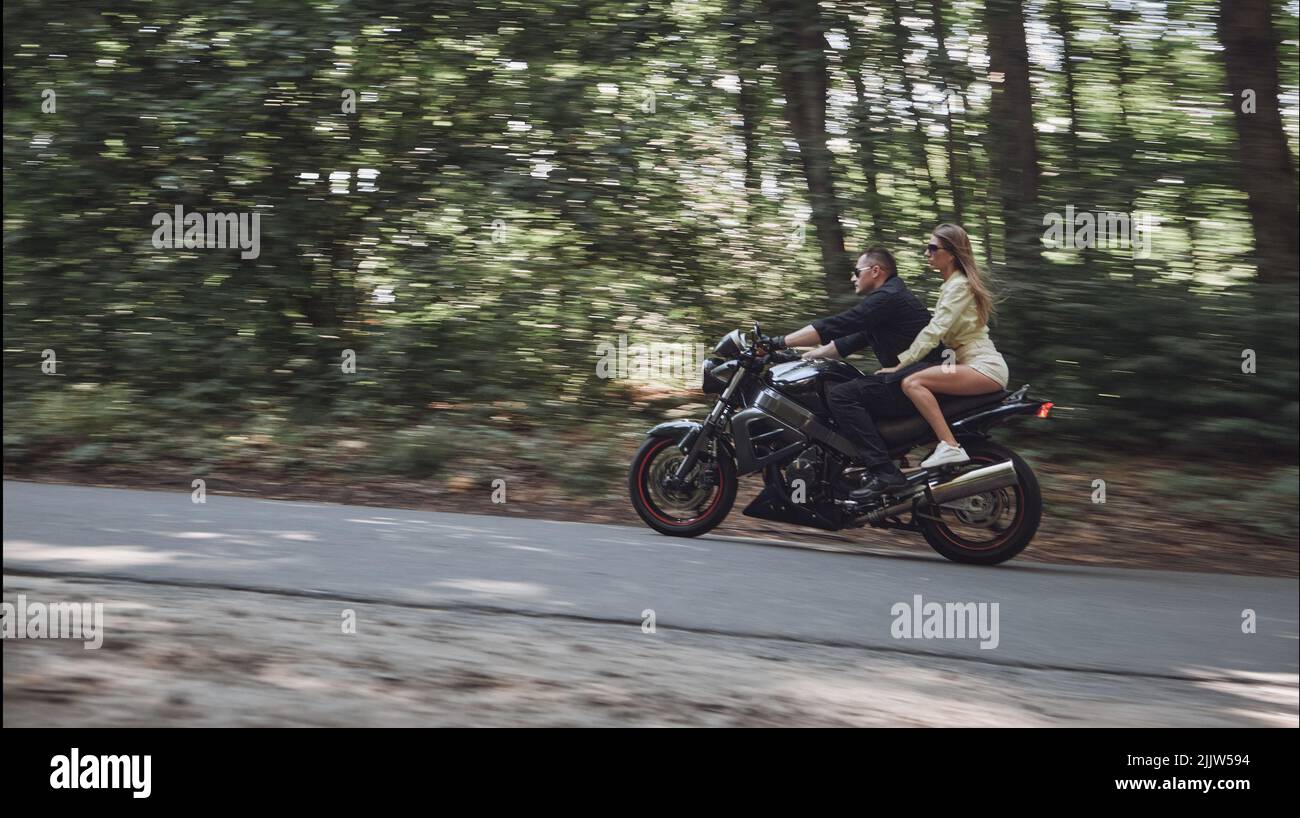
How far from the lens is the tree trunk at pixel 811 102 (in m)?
12.1

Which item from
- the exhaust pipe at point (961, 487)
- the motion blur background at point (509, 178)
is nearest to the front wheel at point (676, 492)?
the exhaust pipe at point (961, 487)

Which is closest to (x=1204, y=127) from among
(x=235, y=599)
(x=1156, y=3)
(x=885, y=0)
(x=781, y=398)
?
(x=1156, y=3)

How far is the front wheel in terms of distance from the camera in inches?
329

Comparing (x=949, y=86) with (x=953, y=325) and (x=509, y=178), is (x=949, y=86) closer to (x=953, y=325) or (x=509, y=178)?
(x=509, y=178)

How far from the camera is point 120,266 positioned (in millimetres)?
12422

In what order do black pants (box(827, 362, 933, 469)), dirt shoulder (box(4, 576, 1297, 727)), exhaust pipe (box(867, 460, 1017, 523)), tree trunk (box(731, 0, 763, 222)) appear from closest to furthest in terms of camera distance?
dirt shoulder (box(4, 576, 1297, 727))
exhaust pipe (box(867, 460, 1017, 523))
black pants (box(827, 362, 933, 469))
tree trunk (box(731, 0, 763, 222))

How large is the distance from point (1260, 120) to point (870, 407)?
18.5 feet

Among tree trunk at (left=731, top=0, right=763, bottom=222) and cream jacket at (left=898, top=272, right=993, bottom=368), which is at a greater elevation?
tree trunk at (left=731, top=0, right=763, bottom=222)

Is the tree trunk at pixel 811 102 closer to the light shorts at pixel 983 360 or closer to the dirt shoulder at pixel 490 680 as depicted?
the light shorts at pixel 983 360

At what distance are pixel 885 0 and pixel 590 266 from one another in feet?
12.8

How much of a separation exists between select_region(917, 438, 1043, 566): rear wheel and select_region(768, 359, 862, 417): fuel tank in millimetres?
926

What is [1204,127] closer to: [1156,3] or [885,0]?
[1156,3]

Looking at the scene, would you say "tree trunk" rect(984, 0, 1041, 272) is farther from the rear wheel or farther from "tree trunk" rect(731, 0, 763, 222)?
the rear wheel

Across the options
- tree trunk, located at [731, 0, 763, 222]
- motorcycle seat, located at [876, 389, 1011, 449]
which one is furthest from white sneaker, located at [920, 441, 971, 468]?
tree trunk, located at [731, 0, 763, 222]
